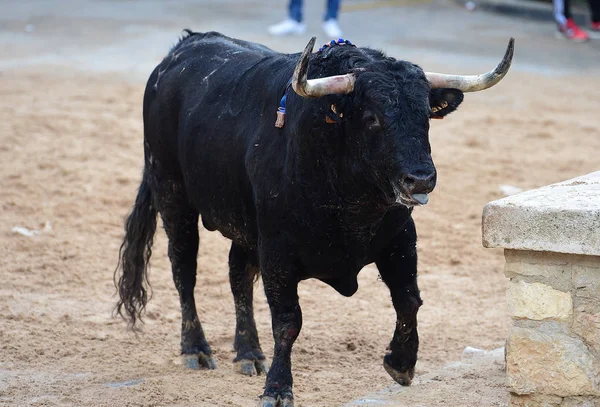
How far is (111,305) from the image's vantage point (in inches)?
285

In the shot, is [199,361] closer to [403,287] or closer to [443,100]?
[403,287]

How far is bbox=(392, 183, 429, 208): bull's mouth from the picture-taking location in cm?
436

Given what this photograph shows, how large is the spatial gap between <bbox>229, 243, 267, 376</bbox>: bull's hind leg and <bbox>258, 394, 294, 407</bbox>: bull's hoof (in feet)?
3.31

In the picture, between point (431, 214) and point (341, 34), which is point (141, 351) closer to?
point (431, 214)

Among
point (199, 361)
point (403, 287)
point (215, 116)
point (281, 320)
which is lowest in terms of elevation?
point (199, 361)

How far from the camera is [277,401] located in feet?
16.4

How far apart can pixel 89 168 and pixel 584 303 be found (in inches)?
240

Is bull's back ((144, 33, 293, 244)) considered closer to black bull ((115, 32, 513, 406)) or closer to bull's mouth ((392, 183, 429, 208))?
black bull ((115, 32, 513, 406))

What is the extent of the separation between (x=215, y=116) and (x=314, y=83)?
1303 millimetres

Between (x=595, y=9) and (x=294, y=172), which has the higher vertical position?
(x=294, y=172)

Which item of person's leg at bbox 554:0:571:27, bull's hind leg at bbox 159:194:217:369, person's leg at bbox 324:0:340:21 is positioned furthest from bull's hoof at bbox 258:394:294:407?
person's leg at bbox 554:0:571:27

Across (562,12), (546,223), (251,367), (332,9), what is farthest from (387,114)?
(562,12)

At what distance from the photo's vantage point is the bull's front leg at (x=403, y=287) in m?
5.20

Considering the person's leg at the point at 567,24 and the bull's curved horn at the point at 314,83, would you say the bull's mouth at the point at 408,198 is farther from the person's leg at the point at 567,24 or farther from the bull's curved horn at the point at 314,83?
the person's leg at the point at 567,24
